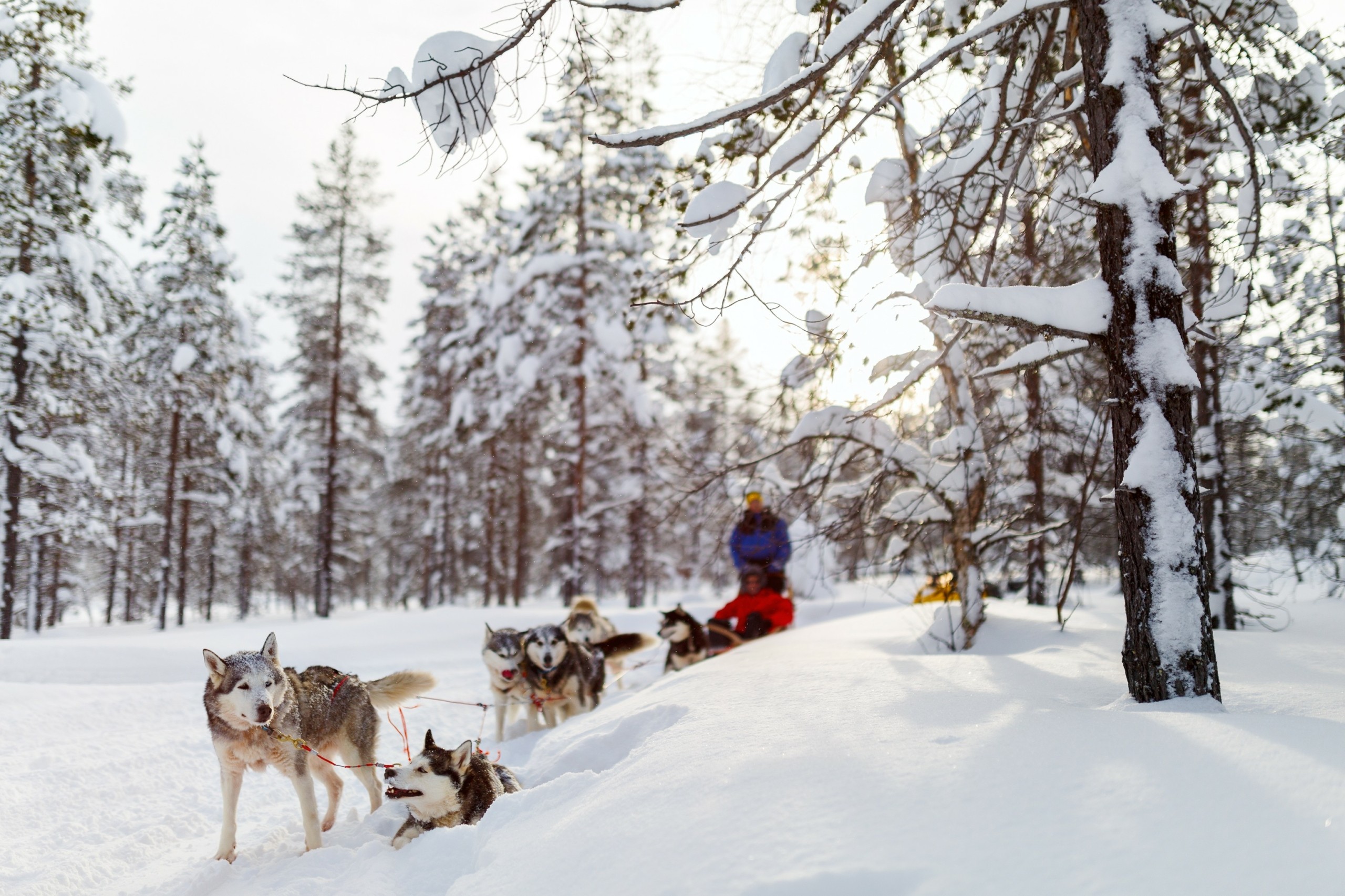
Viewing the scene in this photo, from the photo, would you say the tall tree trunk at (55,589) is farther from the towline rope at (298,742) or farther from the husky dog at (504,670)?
the towline rope at (298,742)

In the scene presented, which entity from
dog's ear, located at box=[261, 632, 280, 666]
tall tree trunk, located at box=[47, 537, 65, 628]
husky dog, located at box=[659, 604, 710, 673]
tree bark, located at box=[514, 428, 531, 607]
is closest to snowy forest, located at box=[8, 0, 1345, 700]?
husky dog, located at box=[659, 604, 710, 673]

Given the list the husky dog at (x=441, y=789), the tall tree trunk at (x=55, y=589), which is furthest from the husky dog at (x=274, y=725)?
the tall tree trunk at (x=55, y=589)

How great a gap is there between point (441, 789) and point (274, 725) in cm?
98

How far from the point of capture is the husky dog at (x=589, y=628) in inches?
340

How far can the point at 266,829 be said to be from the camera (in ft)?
14.1

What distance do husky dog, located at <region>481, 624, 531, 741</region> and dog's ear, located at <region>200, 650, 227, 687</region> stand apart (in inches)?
123

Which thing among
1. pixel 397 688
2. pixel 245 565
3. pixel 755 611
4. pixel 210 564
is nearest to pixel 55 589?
pixel 210 564

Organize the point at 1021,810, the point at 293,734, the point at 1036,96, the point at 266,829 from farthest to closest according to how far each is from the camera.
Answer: the point at 1036,96 → the point at 266,829 → the point at 293,734 → the point at 1021,810

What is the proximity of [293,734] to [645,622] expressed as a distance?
12.4 metres

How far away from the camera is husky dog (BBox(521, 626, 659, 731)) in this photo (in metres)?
6.79

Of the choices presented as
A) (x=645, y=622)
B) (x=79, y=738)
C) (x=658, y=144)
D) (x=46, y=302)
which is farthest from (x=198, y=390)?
(x=658, y=144)

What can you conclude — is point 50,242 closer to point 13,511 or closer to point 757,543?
point 13,511

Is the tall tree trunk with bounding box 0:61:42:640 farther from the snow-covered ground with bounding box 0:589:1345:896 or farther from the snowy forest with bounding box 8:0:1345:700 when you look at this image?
the snow-covered ground with bounding box 0:589:1345:896

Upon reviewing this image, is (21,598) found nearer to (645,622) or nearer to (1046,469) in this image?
(645,622)
